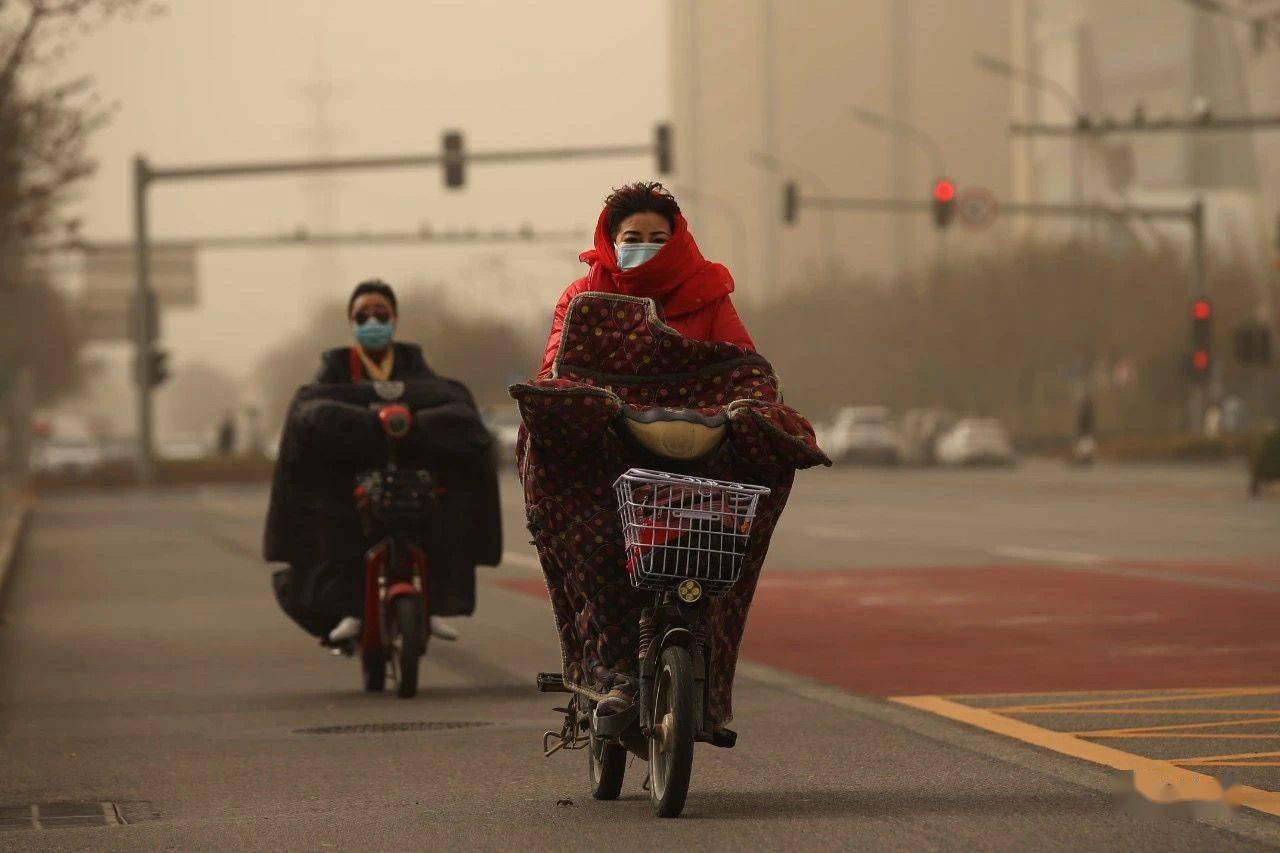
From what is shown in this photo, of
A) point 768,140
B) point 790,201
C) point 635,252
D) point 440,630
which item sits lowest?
point 440,630

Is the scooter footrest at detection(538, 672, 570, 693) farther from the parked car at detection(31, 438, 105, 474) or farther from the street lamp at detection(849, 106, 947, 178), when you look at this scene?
the parked car at detection(31, 438, 105, 474)

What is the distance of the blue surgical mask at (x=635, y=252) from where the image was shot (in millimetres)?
7863

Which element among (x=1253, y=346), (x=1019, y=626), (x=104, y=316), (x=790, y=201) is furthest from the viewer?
(x=104, y=316)

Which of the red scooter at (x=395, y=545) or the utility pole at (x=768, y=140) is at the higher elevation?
the utility pole at (x=768, y=140)

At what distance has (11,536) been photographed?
29000mm

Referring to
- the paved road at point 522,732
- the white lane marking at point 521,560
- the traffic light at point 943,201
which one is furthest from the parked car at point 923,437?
the paved road at point 522,732

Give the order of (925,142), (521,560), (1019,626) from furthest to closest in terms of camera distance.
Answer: (925,142) < (521,560) < (1019,626)

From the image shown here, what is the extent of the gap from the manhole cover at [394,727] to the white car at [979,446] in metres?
55.8

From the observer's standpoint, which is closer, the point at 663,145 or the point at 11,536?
the point at 11,536

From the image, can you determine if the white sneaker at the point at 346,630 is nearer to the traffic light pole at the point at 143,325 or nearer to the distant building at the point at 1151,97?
the traffic light pole at the point at 143,325

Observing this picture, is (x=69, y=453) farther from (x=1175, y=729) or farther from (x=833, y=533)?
(x=1175, y=729)

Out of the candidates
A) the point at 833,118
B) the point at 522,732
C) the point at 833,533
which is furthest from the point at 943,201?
the point at 833,118

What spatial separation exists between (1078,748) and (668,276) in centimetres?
251

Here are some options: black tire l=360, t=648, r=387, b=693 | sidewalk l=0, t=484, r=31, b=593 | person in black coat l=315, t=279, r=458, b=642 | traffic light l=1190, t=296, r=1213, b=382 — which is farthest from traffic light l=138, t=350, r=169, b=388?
black tire l=360, t=648, r=387, b=693
